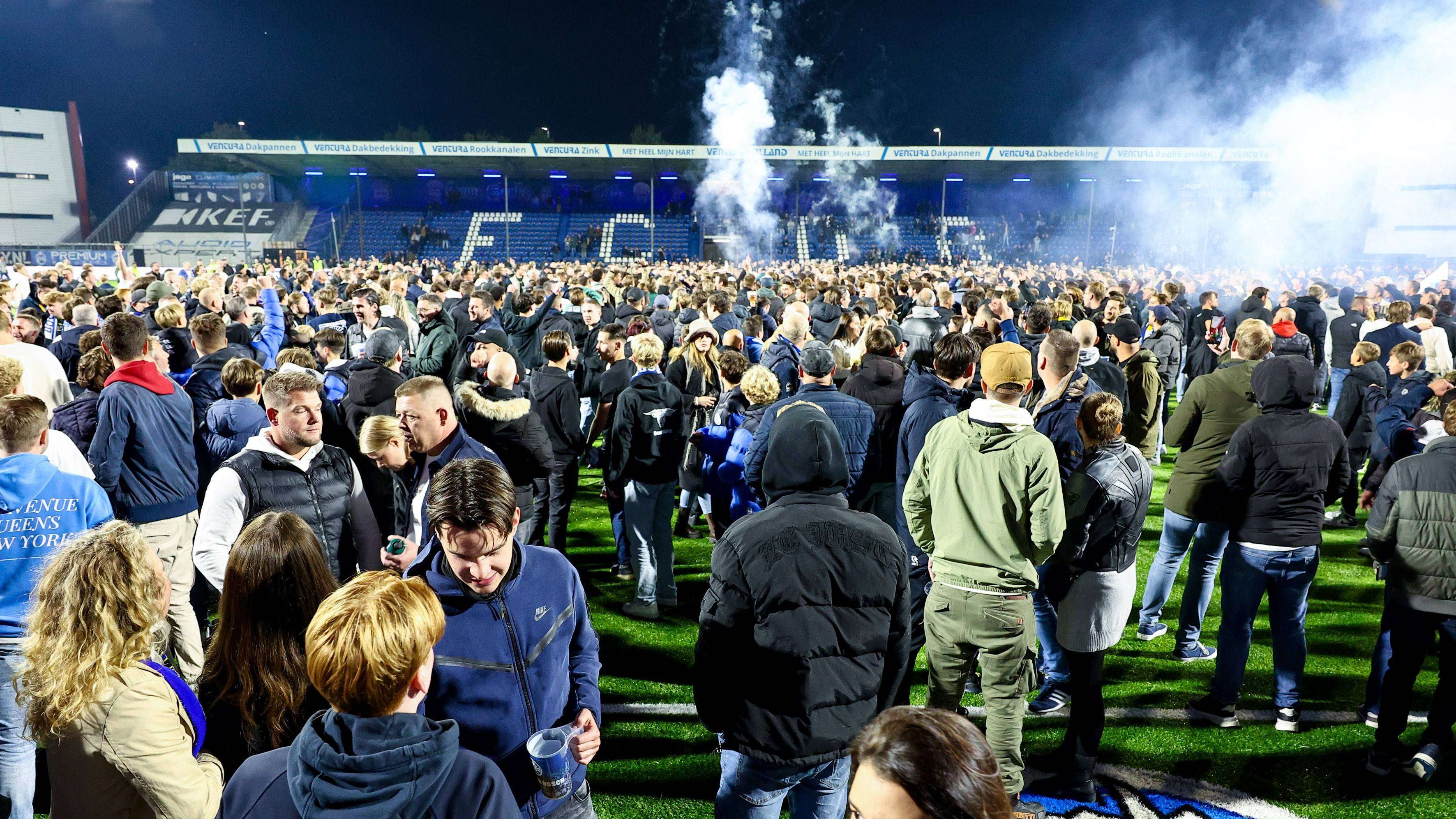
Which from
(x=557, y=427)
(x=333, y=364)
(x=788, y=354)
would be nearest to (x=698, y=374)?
(x=788, y=354)

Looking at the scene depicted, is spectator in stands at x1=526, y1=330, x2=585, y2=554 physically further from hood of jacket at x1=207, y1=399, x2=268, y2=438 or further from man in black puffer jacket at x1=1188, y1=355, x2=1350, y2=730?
man in black puffer jacket at x1=1188, y1=355, x2=1350, y2=730

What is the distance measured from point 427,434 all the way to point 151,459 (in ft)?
6.75

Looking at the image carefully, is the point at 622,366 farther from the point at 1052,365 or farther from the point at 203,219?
the point at 203,219

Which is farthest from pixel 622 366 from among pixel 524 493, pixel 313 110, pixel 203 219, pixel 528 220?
pixel 313 110

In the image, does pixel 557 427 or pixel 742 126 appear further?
pixel 742 126

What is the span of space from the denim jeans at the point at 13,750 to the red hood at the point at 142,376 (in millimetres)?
1644

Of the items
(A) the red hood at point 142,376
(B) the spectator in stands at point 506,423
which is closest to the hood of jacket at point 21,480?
(A) the red hood at point 142,376

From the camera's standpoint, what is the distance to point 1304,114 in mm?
33312

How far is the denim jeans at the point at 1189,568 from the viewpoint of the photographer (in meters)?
4.57

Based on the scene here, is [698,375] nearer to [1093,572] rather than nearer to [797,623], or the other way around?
[1093,572]

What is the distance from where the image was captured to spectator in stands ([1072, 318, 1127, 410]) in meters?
6.02

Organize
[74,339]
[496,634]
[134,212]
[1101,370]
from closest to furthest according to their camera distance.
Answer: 1. [496,634]
2. [1101,370]
3. [74,339]
4. [134,212]

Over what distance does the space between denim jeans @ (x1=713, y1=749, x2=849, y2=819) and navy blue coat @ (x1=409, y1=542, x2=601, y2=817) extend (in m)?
0.47

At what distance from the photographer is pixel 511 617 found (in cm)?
216
